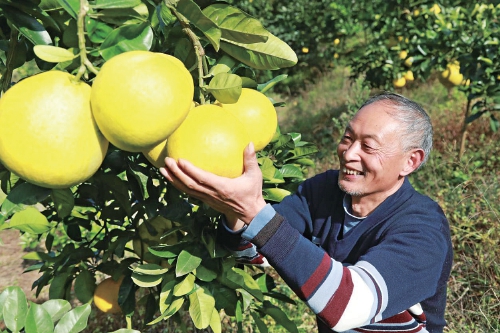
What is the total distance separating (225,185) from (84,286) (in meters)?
0.85

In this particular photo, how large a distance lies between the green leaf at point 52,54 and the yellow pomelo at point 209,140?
0.66 feet

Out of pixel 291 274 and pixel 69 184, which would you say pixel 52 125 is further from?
pixel 291 274

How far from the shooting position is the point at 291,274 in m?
1.03

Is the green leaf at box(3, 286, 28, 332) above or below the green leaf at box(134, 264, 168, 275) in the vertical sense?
above

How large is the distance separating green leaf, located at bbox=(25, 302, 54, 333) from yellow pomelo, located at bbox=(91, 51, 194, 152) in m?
0.40

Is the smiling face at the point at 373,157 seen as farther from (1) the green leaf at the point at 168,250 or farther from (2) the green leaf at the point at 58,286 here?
(2) the green leaf at the point at 58,286

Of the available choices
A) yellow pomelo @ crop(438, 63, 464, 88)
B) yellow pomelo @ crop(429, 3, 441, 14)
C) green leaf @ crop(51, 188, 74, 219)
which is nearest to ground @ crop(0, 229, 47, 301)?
green leaf @ crop(51, 188, 74, 219)

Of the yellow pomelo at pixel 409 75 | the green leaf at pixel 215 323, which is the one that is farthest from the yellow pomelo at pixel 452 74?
the green leaf at pixel 215 323

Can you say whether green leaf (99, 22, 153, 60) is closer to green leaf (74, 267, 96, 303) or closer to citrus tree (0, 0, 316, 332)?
citrus tree (0, 0, 316, 332)

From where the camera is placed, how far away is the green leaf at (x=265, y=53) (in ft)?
2.88

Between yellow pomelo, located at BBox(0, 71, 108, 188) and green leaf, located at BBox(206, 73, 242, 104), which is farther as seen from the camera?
green leaf, located at BBox(206, 73, 242, 104)

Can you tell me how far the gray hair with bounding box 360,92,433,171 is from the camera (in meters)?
1.38

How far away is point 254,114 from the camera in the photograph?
901 millimetres

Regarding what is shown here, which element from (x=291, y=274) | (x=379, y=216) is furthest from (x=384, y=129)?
(x=291, y=274)
